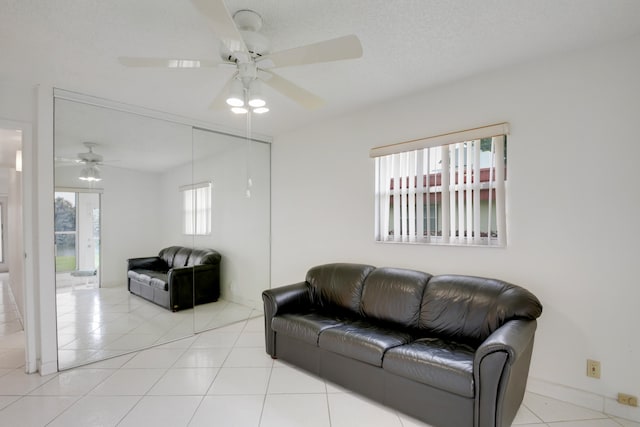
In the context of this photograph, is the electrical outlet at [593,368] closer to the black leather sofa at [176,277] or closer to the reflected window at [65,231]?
the black leather sofa at [176,277]

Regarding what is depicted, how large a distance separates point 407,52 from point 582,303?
220 cm

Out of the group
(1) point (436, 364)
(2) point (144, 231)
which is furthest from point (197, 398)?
(2) point (144, 231)

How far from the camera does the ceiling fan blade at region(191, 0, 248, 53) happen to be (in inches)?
50.8

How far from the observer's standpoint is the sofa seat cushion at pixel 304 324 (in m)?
2.64

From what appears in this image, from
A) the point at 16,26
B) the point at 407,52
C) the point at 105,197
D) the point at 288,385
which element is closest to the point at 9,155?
the point at 105,197

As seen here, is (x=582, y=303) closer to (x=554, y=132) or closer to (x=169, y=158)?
(x=554, y=132)

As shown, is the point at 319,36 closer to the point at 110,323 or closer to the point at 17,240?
the point at 110,323

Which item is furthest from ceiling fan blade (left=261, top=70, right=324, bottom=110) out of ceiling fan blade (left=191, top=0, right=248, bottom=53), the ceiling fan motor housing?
ceiling fan blade (left=191, top=0, right=248, bottom=53)

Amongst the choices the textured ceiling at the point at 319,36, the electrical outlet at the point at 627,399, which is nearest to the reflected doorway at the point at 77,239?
the textured ceiling at the point at 319,36

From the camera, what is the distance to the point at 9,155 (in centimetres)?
457

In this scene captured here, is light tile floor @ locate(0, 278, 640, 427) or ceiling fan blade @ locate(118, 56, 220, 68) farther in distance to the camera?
light tile floor @ locate(0, 278, 640, 427)

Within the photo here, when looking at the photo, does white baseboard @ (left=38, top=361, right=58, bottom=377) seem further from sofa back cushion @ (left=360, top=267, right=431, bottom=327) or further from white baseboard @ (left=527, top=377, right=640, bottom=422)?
white baseboard @ (left=527, top=377, right=640, bottom=422)

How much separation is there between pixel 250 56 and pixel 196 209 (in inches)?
94.7

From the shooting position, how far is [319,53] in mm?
1668
